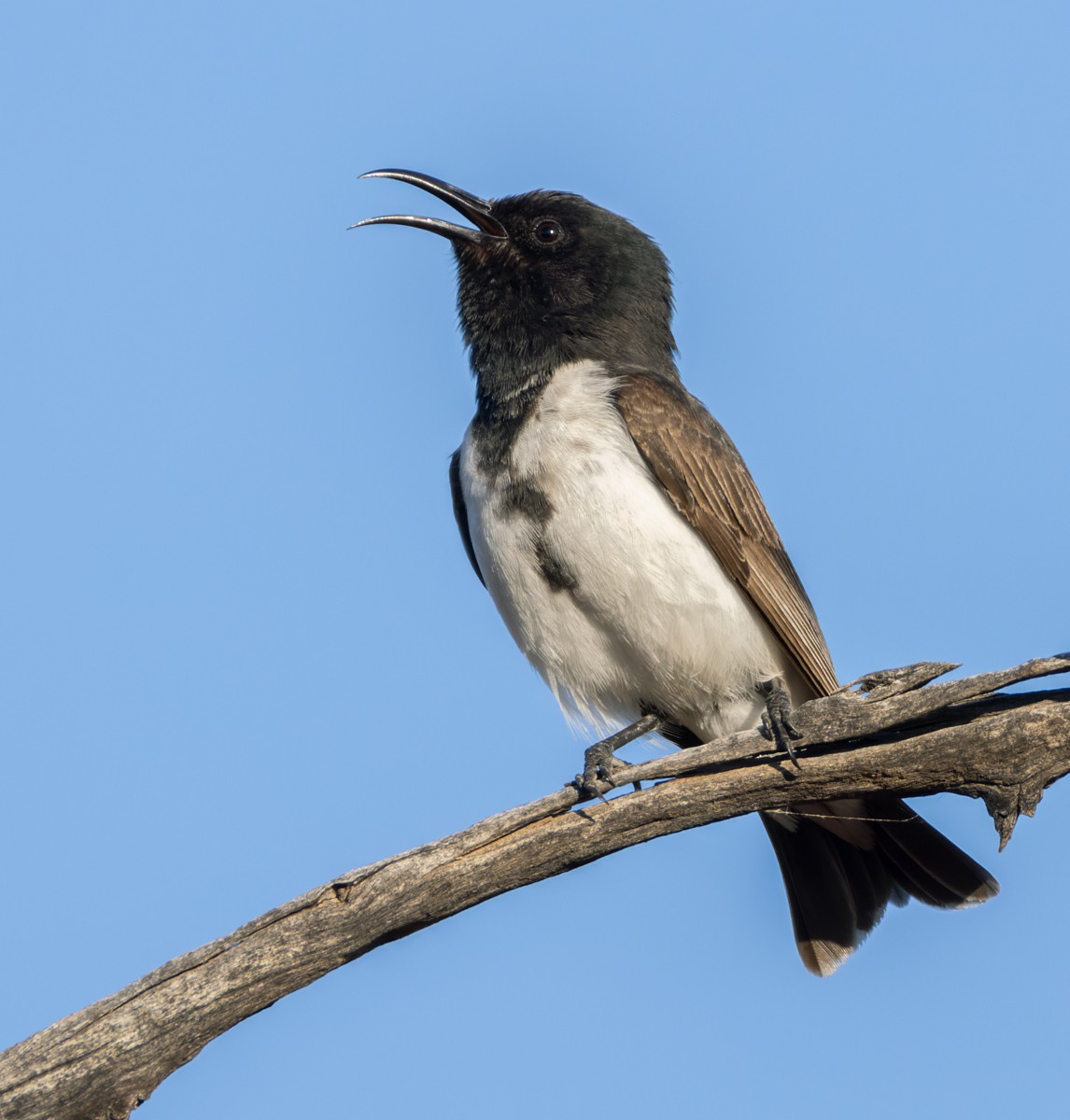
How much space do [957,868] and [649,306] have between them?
143 inches

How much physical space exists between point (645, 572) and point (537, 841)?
1.60 meters

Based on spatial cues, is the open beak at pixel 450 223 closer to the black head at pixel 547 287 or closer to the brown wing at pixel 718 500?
the black head at pixel 547 287

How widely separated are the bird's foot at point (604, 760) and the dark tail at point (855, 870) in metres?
0.86

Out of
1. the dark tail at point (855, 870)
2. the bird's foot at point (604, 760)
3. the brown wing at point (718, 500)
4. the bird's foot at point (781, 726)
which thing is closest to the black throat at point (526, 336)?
the brown wing at point (718, 500)

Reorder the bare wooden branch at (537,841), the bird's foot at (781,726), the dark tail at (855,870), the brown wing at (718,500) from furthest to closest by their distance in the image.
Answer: the brown wing at (718,500) → the dark tail at (855,870) → the bird's foot at (781,726) → the bare wooden branch at (537,841)

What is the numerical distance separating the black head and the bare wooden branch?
254 centimetres

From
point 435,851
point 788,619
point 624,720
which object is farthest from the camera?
point 624,720

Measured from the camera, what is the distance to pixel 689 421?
746cm

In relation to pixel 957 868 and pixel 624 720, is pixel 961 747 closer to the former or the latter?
pixel 957 868

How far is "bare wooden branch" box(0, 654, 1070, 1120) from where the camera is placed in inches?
217

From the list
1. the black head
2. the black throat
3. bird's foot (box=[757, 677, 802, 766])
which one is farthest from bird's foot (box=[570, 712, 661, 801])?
the black head

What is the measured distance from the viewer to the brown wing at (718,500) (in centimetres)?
723

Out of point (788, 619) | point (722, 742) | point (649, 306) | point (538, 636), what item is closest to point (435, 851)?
point (722, 742)

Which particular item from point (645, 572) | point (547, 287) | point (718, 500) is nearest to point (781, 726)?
point (645, 572)
